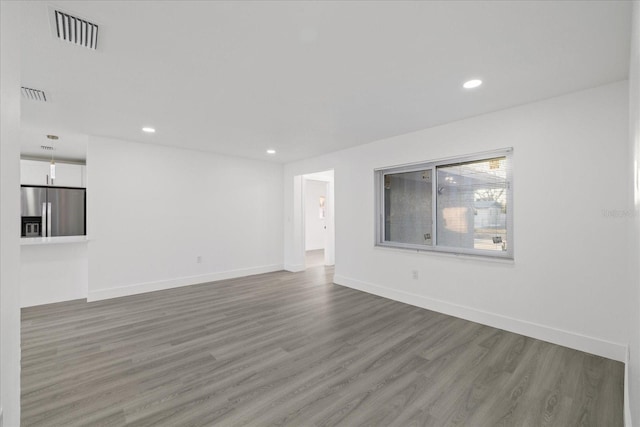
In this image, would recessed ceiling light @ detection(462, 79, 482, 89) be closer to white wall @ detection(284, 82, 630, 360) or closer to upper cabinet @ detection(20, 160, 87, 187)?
white wall @ detection(284, 82, 630, 360)

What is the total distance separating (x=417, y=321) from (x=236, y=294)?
2.81 meters

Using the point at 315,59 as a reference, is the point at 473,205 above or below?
below

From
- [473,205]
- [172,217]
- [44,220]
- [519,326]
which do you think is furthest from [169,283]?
[519,326]

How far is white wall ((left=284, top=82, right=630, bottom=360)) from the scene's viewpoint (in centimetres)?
247

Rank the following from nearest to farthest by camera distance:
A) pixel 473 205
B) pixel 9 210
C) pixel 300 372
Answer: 1. pixel 9 210
2. pixel 300 372
3. pixel 473 205

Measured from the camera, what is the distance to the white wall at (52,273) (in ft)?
12.7

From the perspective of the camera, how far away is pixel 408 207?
424 centimetres

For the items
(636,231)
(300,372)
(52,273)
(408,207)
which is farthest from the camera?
(408,207)

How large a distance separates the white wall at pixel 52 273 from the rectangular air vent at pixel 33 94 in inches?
90.6

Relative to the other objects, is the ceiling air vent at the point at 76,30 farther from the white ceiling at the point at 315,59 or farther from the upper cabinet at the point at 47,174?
the upper cabinet at the point at 47,174

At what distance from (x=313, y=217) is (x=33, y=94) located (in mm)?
7674

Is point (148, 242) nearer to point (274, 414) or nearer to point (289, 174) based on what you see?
point (289, 174)

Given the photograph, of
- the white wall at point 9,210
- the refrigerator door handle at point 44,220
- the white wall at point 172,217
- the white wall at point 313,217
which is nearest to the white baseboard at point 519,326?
the white wall at point 172,217

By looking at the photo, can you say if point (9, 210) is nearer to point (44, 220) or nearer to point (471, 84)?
point (471, 84)
